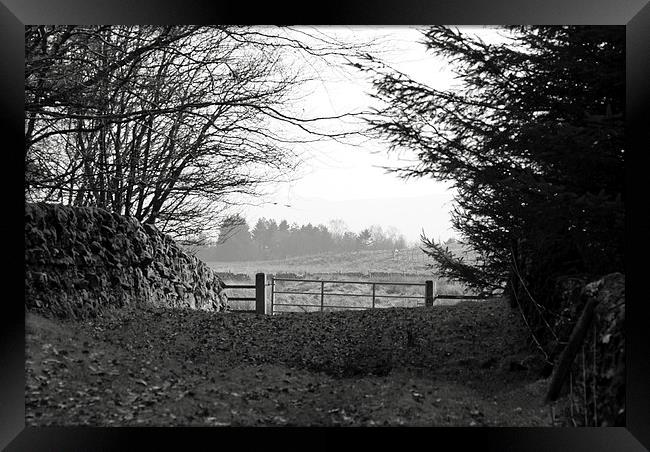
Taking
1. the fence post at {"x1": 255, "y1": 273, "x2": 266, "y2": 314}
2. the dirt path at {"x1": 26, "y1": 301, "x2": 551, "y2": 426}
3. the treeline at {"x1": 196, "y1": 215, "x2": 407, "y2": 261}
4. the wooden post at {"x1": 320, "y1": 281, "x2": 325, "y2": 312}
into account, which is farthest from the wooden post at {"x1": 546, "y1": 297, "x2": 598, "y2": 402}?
the fence post at {"x1": 255, "y1": 273, "x2": 266, "y2": 314}

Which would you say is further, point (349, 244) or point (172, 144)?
point (172, 144)

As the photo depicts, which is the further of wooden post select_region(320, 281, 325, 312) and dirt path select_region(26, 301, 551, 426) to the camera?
wooden post select_region(320, 281, 325, 312)

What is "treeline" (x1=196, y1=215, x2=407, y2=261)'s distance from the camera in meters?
5.23

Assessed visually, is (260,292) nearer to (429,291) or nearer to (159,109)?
(429,291)

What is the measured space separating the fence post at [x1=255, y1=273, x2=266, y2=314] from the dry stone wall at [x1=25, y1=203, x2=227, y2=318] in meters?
0.63

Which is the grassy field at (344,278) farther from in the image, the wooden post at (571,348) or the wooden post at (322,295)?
the wooden post at (571,348)

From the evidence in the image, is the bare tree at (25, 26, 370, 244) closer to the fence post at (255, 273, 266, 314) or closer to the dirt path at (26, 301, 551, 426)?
the fence post at (255, 273, 266, 314)

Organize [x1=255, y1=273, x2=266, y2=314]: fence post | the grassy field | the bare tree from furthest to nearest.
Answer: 1. [x1=255, y1=273, x2=266, y2=314]: fence post
2. the grassy field
3. the bare tree

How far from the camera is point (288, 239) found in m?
5.55

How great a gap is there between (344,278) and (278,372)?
7.18 feet

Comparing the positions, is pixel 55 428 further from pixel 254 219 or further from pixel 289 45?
pixel 289 45

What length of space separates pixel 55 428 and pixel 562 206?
3.61 meters
